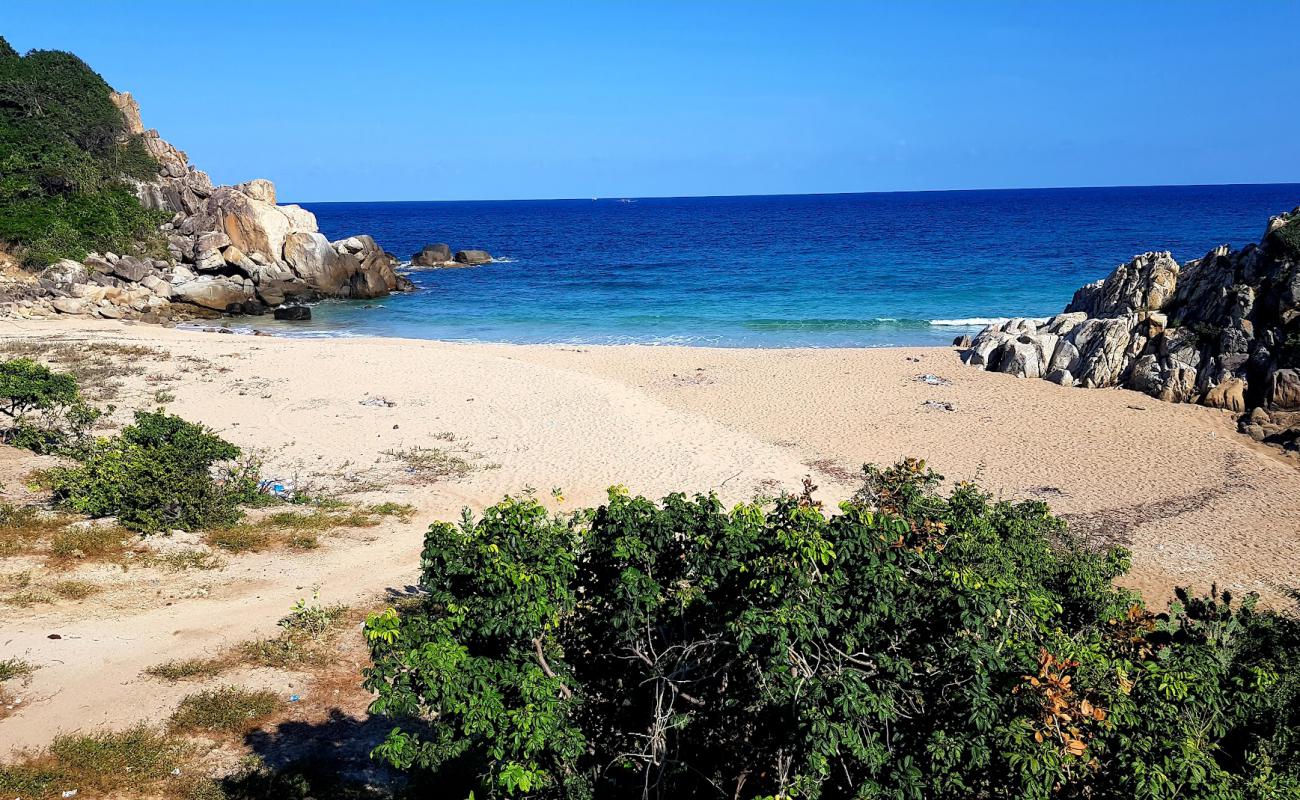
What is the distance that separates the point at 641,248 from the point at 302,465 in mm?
68742

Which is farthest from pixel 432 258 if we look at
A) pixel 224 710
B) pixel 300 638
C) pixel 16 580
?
pixel 224 710

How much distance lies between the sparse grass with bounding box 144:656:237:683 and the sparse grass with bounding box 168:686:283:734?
419mm

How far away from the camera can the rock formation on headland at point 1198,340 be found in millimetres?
23734

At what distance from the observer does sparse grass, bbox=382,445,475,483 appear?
18281 millimetres

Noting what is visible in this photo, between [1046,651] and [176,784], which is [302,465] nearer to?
[176,784]

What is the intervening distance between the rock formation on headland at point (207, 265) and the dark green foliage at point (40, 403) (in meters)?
20.4

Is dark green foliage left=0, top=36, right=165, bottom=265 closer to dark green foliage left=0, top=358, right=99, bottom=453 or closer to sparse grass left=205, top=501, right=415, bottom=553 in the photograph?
dark green foliage left=0, top=358, right=99, bottom=453

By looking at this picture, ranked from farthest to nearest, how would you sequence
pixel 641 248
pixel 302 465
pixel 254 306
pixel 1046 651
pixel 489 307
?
pixel 641 248 → pixel 489 307 → pixel 254 306 → pixel 302 465 → pixel 1046 651

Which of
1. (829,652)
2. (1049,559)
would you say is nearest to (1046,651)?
(829,652)

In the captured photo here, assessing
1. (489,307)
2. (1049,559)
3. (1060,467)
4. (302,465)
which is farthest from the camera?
(489,307)

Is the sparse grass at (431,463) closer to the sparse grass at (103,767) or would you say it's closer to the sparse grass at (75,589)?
the sparse grass at (75,589)

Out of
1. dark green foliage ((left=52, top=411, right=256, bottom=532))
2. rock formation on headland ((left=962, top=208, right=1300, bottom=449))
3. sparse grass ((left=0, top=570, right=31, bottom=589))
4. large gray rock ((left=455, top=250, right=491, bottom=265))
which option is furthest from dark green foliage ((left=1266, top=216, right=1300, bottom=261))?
large gray rock ((left=455, top=250, right=491, bottom=265))

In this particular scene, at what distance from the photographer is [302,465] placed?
18.5 m

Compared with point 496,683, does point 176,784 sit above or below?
below
